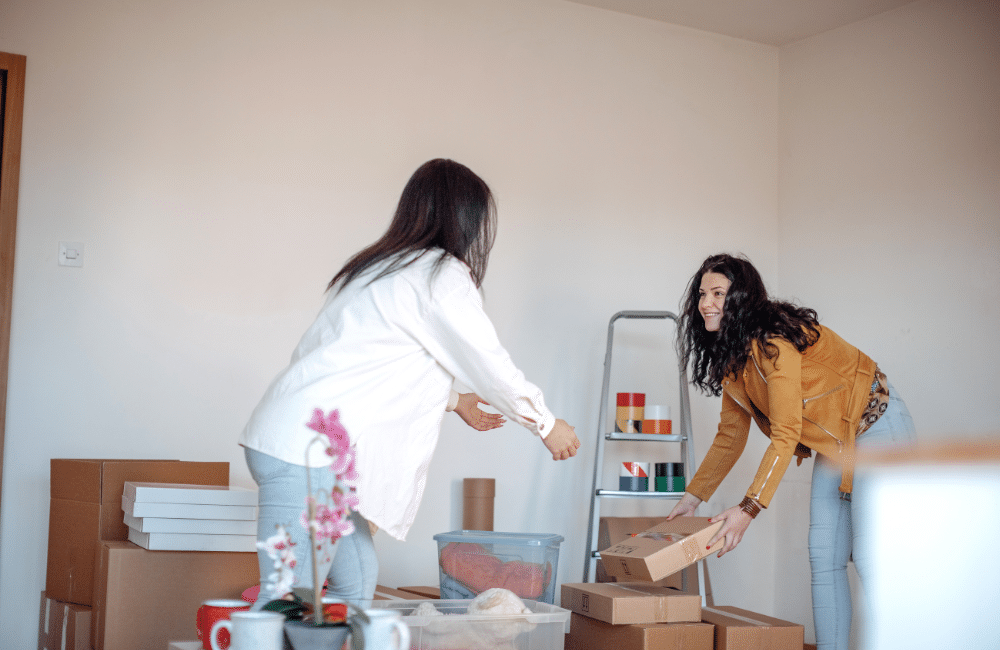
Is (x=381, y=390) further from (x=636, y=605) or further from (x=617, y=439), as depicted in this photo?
(x=617, y=439)

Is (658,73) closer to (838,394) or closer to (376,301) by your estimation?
(838,394)

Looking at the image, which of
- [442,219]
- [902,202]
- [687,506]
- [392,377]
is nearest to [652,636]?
[687,506]

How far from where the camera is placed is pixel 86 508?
7.43ft

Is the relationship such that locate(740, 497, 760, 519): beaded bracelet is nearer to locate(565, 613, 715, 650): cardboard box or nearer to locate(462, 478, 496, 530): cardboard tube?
locate(565, 613, 715, 650): cardboard box

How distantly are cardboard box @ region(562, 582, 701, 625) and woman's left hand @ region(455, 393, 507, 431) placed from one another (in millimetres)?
509

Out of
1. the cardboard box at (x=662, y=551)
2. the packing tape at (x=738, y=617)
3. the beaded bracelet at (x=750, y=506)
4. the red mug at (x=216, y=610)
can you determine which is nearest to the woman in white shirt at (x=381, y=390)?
the red mug at (x=216, y=610)

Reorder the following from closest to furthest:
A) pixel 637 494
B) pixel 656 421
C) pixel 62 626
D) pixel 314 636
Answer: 1. pixel 314 636
2. pixel 62 626
3. pixel 637 494
4. pixel 656 421

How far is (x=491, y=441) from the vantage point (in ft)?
11.0

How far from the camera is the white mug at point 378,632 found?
3.09ft

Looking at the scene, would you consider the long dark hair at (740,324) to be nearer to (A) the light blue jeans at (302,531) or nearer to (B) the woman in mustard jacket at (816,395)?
(B) the woman in mustard jacket at (816,395)

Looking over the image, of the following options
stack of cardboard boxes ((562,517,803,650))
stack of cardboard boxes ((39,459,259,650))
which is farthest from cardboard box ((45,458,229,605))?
stack of cardboard boxes ((562,517,803,650))

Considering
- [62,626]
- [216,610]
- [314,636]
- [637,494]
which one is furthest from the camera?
[637,494]

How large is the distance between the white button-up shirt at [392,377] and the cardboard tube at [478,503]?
5.65 feet

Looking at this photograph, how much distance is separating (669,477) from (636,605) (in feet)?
3.76
